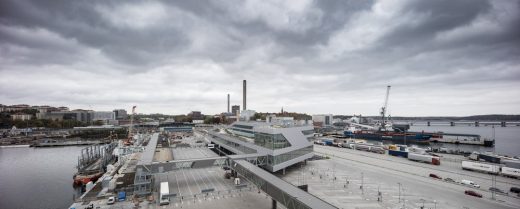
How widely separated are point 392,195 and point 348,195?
6106 millimetres

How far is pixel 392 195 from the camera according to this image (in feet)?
106

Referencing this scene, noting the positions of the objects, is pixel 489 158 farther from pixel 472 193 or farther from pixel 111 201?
pixel 111 201

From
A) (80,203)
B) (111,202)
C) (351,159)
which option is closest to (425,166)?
(351,159)

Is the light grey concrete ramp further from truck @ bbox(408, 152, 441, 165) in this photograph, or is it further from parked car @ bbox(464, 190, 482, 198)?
truck @ bbox(408, 152, 441, 165)

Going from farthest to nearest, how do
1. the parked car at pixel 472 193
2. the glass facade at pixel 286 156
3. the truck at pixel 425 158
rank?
the truck at pixel 425 158, the glass facade at pixel 286 156, the parked car at pixel 472 193

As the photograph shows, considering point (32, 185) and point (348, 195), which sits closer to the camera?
point (348, 195)

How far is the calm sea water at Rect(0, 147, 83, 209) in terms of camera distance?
3625cm

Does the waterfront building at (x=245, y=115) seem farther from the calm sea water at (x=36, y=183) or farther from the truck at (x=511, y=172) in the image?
the truck at (x=511, y=172)

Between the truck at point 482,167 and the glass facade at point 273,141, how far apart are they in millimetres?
35717

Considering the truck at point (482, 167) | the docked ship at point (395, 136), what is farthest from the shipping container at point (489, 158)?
the docked ship at point (395, 136)

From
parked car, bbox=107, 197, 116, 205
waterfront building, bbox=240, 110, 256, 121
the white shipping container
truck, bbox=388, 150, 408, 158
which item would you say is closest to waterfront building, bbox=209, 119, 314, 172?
parked car, bbox=107, 197, 116, 205

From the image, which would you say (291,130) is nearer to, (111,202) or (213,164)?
(213,164)

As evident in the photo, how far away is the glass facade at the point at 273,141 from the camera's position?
40.9m

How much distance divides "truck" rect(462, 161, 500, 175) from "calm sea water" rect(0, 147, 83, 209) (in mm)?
71062
